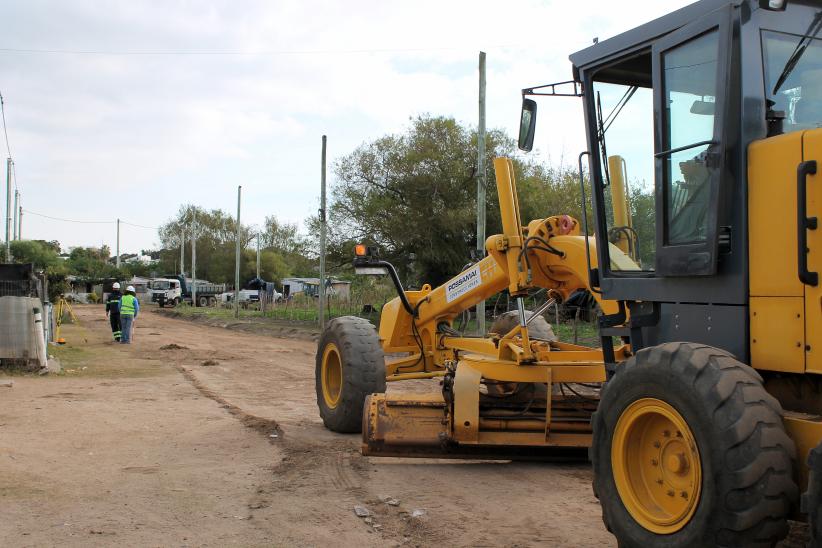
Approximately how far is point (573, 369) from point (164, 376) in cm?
1007

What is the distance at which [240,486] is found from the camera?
6.57 m

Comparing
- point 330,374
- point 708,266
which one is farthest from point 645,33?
point 330,374

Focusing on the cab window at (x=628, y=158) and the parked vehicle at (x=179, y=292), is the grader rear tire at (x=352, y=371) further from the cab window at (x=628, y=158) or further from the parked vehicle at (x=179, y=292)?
the parked vehicle at (x=179, y=292)

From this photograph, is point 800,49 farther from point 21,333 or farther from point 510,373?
point 21,333

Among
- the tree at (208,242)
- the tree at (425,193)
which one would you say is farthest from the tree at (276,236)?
the tree at (425,193)

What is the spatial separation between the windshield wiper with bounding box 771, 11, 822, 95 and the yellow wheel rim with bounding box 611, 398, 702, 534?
1845mm

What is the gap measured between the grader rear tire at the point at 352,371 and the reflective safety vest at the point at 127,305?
1517cm

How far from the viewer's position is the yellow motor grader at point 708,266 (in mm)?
3672

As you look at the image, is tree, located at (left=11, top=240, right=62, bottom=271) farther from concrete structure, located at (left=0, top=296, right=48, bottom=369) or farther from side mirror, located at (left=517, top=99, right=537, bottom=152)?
side mirror, located at (left=517, top=99, right=537, bottom=152)

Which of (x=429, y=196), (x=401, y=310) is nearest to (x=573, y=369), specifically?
(x=401, y=310)

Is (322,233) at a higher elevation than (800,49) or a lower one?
higher

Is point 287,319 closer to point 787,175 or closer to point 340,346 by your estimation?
point 340,346

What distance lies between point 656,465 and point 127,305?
20.8 m

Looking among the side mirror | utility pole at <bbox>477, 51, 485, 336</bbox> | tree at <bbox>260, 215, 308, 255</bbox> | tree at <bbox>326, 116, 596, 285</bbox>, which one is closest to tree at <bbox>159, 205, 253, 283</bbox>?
tree at <bbox>260, 215, 308, 255</bbox>
